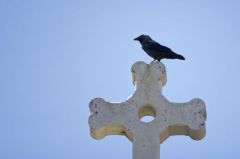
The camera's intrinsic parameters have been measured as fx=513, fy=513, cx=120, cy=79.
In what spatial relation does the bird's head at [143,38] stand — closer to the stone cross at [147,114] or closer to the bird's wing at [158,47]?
the bird's wing at [158,47]

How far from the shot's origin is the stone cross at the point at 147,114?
263 inches

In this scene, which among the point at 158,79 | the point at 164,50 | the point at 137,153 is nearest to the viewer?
the point at 137,153

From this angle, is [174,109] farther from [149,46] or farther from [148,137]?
[149,46]

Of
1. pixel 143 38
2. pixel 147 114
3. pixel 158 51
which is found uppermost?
pixel 143 38

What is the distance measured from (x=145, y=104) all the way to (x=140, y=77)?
1.31 feet

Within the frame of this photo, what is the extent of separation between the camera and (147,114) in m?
7.13

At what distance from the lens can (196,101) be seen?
676cm

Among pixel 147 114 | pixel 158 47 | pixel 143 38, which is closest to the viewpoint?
pixel 147 114

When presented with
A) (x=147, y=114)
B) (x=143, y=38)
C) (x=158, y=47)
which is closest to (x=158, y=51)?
(x=158, y=47)

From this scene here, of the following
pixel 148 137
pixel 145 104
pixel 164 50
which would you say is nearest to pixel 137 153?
pixel 148 137

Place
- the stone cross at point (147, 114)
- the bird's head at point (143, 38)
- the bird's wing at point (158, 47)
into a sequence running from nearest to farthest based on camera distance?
the stone cross at point (147, 114) < the bird's wing at point (158, 47) < the bird's head at point (143, 38)

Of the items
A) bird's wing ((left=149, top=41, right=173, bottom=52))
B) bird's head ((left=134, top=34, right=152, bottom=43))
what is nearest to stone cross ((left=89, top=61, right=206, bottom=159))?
bird's wing ((left=149, top=41, right=173, bottom=52))

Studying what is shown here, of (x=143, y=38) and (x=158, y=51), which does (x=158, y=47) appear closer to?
(x=158, y=51)

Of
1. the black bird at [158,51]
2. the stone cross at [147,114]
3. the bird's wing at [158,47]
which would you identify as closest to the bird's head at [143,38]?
the black bird at [158,51]
